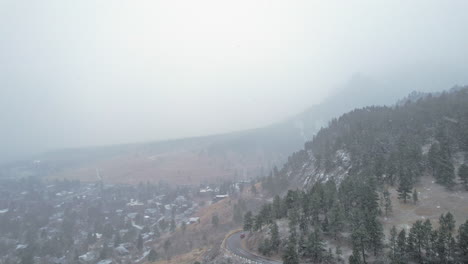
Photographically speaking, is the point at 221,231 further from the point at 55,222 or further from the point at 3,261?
the point at 55,222

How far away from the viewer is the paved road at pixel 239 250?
60.1 m

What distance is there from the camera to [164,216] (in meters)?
168

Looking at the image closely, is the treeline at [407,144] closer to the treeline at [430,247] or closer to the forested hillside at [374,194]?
the forested hillside at [374,194]

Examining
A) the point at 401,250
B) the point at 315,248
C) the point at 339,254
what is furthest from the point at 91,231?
the point at 401,250

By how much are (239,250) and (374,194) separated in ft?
122

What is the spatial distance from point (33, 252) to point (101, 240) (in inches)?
1058

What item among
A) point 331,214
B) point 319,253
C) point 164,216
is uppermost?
point 331,214

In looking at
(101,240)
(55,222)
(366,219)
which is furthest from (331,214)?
(55,222)

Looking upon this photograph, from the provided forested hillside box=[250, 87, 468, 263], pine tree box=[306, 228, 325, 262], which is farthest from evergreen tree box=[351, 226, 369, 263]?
pine tree box=[306, 228, 325, 262]

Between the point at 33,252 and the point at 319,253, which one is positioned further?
the point at 33,252

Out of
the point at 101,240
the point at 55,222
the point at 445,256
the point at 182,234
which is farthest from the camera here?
the point at 55,222

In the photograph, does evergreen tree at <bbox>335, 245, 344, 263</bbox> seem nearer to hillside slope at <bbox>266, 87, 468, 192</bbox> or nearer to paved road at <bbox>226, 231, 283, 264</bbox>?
paved road at <bbox>226, 231, 283, 264</bbox>

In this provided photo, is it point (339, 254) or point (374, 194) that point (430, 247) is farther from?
point (374, 194)

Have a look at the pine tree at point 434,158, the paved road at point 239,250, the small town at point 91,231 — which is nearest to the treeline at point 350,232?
the paved road at point 239,250
